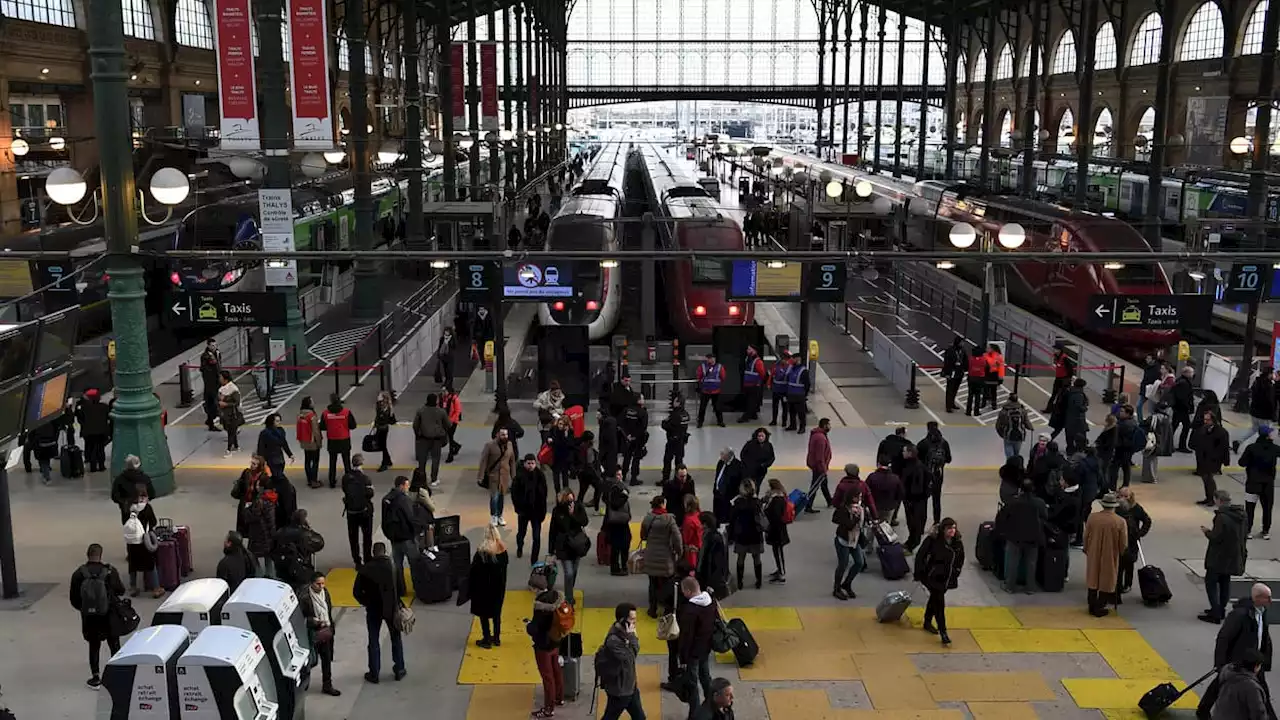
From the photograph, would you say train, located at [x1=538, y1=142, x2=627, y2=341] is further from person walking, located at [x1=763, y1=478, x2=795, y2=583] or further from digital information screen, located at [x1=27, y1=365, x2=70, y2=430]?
digital information screen, located at [x1=27, y1=365, x2=70, y2=430]

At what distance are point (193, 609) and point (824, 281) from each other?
472 inches

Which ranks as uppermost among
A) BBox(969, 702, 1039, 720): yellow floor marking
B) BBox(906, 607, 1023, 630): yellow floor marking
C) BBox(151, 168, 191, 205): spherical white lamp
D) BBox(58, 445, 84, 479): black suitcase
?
BBox(151, 168, 191, 205): spherical white lamp

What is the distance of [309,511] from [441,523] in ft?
10.9

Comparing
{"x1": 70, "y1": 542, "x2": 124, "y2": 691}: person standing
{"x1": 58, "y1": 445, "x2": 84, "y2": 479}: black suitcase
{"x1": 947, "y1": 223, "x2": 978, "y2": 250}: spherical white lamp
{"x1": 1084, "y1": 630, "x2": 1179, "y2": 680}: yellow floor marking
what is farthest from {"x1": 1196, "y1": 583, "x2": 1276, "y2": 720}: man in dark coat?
{"x1": 58, "y1": 445, "x2": 84, "y2": 479}: black suitcase

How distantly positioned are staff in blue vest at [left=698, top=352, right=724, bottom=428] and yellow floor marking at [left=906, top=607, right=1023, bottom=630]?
738 cm

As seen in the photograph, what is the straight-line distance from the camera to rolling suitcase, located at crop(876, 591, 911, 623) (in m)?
11.4

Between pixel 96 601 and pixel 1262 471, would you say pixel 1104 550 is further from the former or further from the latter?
pixel 96 601

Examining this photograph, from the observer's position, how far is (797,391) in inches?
727

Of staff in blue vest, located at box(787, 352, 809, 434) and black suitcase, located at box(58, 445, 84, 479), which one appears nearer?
black suitcase, located at box(58, 445, 84, 479)

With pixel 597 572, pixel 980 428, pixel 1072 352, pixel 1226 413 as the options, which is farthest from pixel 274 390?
pixel 1226 413

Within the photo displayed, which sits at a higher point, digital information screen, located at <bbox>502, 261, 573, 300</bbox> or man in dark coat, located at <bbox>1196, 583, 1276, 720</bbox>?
digital information screen, located at <bbox>502, 261, 573, 300</bbox>

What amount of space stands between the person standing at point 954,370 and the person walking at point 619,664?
12.3 metres

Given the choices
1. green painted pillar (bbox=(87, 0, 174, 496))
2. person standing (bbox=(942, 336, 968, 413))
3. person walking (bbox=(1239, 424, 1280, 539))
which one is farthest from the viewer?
person standing (bbox=(942, 336, 968, 413))

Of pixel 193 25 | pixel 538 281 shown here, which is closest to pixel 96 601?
pixel 538 281
